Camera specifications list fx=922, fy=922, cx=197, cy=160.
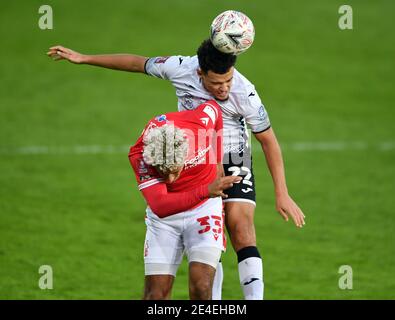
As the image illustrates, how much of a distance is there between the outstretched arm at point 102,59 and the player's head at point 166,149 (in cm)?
158

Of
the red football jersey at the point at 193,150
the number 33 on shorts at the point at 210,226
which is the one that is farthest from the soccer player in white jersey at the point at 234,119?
the number 33 on shorts at the point at 210,226

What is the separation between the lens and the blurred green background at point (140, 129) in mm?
12977

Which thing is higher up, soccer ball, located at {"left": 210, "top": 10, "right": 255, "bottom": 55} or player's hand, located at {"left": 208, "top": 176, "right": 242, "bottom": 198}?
soccer ball, located at {"left": 210, "top": 10, "right": 255, "bottom": 55}

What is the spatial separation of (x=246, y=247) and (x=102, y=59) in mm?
2597

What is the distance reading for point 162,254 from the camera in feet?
30.0

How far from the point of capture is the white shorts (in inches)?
359

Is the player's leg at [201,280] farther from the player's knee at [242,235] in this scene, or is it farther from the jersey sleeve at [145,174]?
the player's knee at [242,235]

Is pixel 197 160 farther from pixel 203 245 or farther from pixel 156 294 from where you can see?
pixel 156 294

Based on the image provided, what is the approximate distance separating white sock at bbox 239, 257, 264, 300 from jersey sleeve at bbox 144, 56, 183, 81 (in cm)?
221

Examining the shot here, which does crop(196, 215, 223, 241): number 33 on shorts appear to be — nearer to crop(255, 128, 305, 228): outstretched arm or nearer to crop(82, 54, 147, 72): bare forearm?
crop(255, 128, 305, 228): outstretched arm

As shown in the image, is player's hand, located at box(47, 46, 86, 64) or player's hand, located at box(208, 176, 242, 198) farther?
player's hand, located at box(47, 46, 86, 64)

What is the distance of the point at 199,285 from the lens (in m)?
8.92

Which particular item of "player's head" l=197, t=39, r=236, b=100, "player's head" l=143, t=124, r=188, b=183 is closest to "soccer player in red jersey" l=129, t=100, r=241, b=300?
"player's head" l=143, t=124, r=188, b=183
